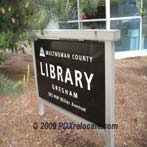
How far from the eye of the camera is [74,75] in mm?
2604

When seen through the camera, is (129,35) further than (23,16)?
Yes

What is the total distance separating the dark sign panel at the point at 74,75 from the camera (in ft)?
7.70

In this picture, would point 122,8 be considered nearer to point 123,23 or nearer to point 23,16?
point 123,23

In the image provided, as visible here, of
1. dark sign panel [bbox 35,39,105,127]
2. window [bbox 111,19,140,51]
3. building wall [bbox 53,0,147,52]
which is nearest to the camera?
dark sign panel [bbox 35,39,105,127]

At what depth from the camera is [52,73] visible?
298 cm

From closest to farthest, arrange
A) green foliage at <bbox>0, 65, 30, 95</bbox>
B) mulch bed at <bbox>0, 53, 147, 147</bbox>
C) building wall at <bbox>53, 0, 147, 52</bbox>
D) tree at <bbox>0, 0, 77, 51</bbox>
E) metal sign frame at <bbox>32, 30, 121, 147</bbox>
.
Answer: green foliage at <bbox>0, 65, 30, 95</bbox> → tree at <bbox>0, 0, 77, 51</bbox> → metal sign frame at <bbox>32, 30, 121, 147</bbox> → mulch bed at <bbox>0, 53, 147, 147</bbox> → building wall at <bbox>53, 0, 147, 52</bbox>

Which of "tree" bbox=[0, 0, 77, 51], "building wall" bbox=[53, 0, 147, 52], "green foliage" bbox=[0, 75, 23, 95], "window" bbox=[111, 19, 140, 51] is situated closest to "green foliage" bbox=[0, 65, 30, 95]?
"green foliage" bbox=[0, 75, 23, 95]

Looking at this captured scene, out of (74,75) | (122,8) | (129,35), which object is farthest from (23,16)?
(129,35)

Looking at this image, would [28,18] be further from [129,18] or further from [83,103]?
[129,18]

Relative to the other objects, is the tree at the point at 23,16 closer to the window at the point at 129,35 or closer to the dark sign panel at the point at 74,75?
the dark sign panel at the point at 74,75

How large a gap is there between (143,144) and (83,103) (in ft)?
2.74

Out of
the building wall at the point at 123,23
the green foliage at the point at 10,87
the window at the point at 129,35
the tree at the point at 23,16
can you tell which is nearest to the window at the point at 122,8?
the building wall at the point at 123,23

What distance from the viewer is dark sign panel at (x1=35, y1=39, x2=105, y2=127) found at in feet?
7.70

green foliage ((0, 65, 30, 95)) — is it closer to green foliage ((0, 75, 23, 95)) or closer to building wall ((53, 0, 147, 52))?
green foliage ((0, 75, 23, 95))
